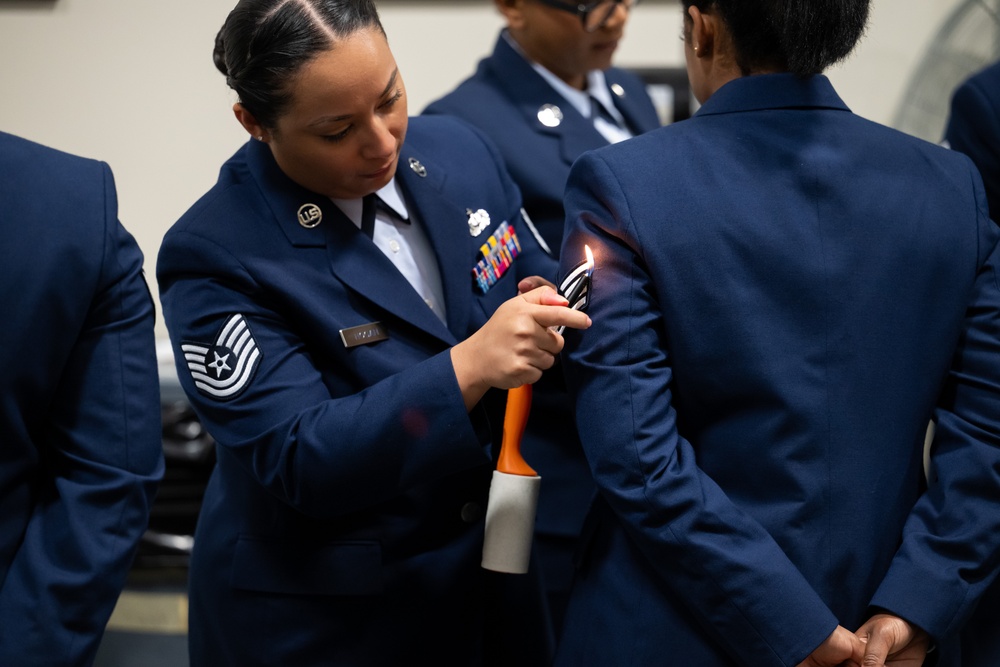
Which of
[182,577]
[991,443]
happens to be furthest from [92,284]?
[182,577]

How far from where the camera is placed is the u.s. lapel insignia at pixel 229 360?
136 centimetres

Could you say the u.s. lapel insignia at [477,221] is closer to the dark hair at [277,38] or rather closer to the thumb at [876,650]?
the dark hair at [277,38]

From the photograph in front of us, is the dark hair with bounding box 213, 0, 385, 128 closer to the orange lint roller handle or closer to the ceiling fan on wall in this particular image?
the orange lint roller handle

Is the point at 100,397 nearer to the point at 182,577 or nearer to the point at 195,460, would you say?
the point at 195,460

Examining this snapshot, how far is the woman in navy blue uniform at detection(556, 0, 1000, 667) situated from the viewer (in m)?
1.22

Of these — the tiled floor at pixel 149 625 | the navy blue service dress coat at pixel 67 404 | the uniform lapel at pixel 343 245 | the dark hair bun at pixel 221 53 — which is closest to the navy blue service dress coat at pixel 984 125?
the uniform lapel at pixel 343 245

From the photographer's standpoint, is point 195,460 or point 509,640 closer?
point 509,640

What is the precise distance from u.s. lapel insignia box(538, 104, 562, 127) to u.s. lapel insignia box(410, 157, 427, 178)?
56 centimetres

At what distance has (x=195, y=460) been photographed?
10.2ft

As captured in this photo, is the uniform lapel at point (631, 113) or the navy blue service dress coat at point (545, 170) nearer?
the navy blue service dress coat at point (545, 170)

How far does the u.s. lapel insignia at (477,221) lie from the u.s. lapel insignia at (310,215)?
0.24m

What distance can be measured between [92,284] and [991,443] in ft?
3.47

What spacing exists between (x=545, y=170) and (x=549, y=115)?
0.50 ft

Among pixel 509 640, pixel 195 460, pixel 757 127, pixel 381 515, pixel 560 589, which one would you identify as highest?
pixel 757 127
